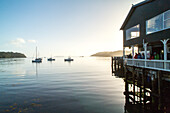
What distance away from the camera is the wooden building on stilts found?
432 inches

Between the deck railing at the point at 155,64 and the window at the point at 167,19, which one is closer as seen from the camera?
the deck railing at the point at 155,64

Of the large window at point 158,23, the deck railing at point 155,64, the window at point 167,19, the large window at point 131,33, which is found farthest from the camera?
the large window at point 131,33

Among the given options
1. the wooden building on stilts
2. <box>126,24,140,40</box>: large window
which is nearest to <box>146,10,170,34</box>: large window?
the wooden building on stilts

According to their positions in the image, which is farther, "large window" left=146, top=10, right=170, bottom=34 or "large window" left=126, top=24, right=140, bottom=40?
"large window" left=126, top=24, right=140, bottom=40

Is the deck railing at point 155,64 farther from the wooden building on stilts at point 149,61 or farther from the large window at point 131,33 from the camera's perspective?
the large window at point 131,33

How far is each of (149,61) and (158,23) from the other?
4.96 meters

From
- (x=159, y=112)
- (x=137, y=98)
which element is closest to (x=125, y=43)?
(x=137, y=98)

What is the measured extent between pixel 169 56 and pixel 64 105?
1532cm

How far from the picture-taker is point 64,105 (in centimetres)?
1146

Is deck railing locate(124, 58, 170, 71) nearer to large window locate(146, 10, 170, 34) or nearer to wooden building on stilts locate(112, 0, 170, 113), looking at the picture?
wooden building on stilts locate(112, 0, 170, 113)

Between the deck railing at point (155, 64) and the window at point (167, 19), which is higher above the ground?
the window at point (167, 19)

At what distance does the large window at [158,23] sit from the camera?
1414cm

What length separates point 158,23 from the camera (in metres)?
15.5

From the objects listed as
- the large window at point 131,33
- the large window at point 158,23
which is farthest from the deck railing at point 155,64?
the large window at point 131,33
